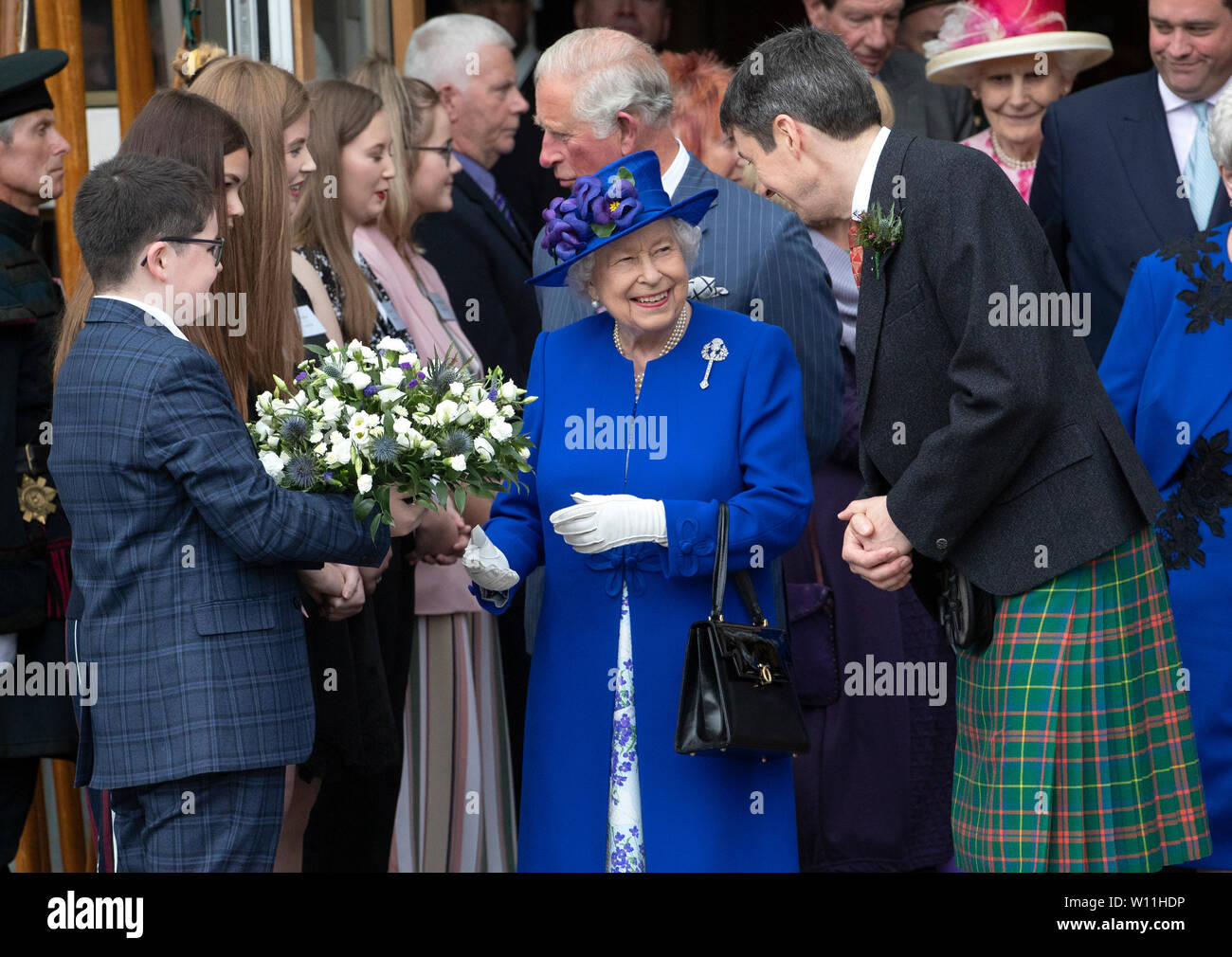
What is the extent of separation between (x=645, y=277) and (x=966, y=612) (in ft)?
3.13

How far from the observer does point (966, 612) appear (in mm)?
3199

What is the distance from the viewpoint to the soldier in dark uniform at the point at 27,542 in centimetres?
408

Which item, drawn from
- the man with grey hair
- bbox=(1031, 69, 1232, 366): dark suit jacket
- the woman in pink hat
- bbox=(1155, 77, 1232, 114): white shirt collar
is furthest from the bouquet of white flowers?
the woman in pink hat

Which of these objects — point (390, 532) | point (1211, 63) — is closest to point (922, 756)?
point (390, 532)

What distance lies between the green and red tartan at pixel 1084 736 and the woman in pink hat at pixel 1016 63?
281 centimetres

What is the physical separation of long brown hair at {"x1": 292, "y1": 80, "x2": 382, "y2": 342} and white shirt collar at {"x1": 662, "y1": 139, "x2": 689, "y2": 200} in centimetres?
89

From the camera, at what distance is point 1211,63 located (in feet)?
16.6

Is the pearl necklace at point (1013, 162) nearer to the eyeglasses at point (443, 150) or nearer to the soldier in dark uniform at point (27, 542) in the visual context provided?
the eyeglasses at point (443, 150)

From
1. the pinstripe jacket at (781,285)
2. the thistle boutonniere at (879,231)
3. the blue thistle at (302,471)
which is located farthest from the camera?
the pinstripe jacket at (781,285)

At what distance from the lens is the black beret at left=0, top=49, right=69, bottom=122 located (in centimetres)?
433

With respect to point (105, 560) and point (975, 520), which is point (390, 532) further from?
point (975, 520)

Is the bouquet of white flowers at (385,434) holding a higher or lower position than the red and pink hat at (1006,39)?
lower

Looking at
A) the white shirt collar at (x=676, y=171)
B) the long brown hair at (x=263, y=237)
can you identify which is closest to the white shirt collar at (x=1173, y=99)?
the white shirt collar at (x=676, y=171)
